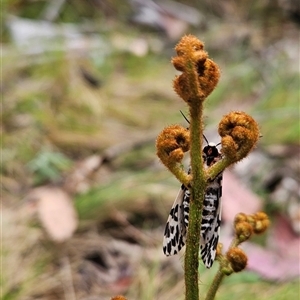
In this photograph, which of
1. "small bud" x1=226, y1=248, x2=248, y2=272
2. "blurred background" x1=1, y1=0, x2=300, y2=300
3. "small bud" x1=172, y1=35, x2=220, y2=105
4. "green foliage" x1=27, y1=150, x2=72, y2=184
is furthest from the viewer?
"green foliage" x1=27, y1=150, x2=72, y2=184

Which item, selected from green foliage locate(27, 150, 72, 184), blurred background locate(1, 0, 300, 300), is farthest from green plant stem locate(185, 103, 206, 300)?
green foliage locate(27, 150, 72, 184)

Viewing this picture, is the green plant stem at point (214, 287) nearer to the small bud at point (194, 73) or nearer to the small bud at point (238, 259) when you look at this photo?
the small bud at point (238, 259)

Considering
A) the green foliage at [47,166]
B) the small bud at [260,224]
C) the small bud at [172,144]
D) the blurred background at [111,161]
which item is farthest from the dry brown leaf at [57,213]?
the small bud at [172,144]

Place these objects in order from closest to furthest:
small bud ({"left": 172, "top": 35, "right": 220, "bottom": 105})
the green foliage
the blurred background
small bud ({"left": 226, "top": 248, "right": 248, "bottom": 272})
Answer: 1. small bud ({"left": 172, "top": 35, "right": 220, "bottom": 105})
2. small bud ({"left": 226, "top": 248, "right": 248, "bottom": 272})
3. the blurred background
4. the green foliage

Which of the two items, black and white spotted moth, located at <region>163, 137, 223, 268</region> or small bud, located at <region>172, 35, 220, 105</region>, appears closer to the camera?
small bud, located at <region>172, 35, 220, 105</region>

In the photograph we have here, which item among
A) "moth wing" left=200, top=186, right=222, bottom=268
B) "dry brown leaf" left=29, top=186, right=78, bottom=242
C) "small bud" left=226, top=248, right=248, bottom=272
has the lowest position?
"small bud" left=226, top=248, right=248, bottom=272

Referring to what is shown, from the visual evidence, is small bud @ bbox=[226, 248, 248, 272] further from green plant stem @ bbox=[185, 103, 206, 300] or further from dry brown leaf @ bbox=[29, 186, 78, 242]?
dry brown leaf @ bbox=[29, 186, 78, 242]

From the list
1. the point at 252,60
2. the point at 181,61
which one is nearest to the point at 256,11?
the point at 252,60

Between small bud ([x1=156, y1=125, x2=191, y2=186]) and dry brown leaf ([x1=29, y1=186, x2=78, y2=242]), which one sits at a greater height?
dry brown leaf ([x1=29, y1=186, x2=78, y2=242])

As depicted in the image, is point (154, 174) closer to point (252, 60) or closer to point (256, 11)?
point (252, 60)
